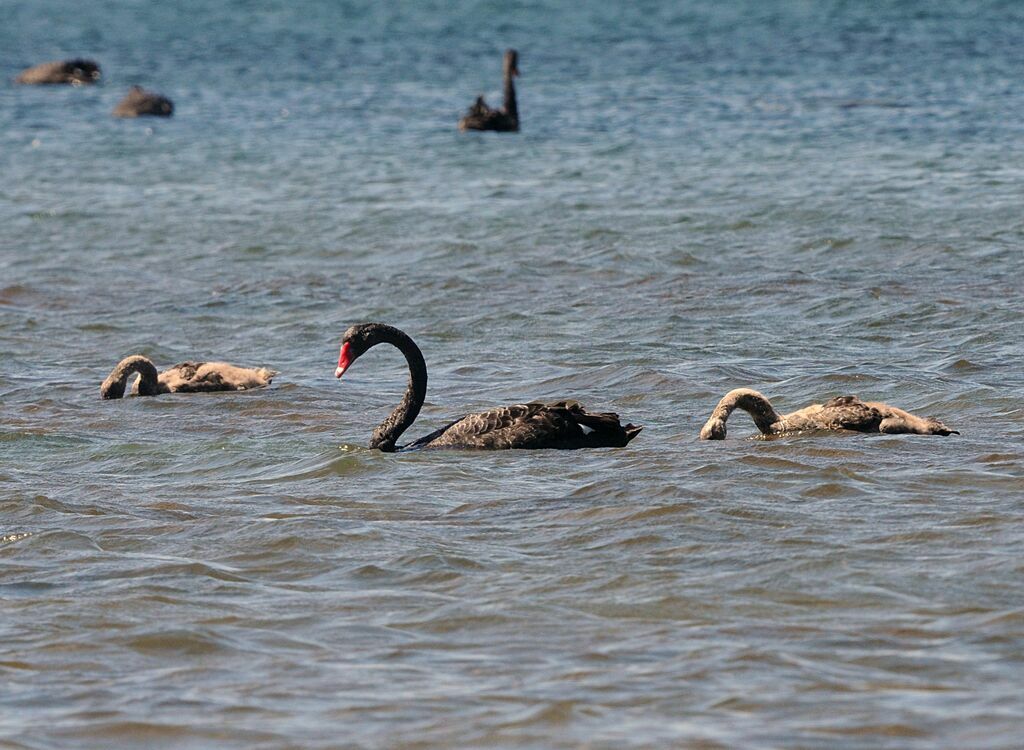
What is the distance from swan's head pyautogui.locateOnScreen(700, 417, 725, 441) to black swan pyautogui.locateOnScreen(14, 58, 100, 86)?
107 ft

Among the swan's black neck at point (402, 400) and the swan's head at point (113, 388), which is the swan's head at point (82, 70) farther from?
the swan's black neck at point (402, 400)

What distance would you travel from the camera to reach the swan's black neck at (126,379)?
13.1 metres

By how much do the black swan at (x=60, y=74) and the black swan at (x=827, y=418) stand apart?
107 ft

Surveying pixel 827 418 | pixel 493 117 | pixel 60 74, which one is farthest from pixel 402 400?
pixel 60 74

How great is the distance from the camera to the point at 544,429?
416 inches

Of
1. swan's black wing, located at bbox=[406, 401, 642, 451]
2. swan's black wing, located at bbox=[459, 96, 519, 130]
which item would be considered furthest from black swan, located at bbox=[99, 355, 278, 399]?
swan's black wing, located at bbox=[459, 96, 519, 130]

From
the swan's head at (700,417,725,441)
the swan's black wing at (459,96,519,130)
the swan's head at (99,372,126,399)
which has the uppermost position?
the swan's black wing at (459,96,519,130)

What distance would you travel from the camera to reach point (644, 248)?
18516 mm

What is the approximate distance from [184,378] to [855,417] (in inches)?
203

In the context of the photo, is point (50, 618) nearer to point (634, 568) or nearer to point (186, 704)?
point (186, 704)

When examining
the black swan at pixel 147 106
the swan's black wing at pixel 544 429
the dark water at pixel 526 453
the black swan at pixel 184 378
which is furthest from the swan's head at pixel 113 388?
the black swan at pixel 147 106

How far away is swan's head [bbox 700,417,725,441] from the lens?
35.2 feet

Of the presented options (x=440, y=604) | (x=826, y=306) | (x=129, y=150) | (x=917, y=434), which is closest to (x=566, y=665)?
(x=440, y=604)

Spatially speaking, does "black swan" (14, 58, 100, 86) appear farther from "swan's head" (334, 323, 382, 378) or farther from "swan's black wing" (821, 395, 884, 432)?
"swan's black wing" (821, 395, 884, 432)
